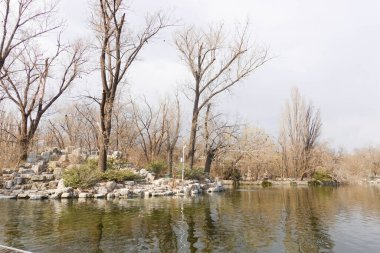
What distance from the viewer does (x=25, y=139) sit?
83.9 ft

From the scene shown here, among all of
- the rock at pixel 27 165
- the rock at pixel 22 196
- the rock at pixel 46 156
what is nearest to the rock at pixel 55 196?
the rock at pixel 22 196

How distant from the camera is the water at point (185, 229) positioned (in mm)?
7898

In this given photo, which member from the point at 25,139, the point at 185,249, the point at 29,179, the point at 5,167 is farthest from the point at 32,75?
the point at 185,249

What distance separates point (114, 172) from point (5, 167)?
7270 mm

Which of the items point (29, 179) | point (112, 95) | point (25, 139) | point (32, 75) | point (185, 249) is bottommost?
point (185, 249)

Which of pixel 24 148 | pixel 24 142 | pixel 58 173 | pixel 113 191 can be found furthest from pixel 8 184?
pixel 24 142

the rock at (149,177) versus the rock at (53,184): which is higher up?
the rock at (149,177)

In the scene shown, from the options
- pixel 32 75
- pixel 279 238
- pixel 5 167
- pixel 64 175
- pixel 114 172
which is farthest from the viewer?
pixel 32 75

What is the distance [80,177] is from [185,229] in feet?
35.2

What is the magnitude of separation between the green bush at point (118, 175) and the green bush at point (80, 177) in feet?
2.05

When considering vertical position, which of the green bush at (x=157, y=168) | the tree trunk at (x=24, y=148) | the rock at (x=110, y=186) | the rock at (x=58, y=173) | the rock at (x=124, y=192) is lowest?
the rock at (x=124, y=192)

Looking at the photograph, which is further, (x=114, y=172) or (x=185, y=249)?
(x=114, y=172)

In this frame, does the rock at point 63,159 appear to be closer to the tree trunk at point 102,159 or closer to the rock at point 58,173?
the rock at point 58,173

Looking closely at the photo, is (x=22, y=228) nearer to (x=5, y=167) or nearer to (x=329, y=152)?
(x=5, y=167)
